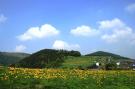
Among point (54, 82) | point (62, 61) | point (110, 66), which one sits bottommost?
point (54, 82)

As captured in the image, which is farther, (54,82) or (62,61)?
(62,61)

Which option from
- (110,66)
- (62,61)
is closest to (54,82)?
(110,66)

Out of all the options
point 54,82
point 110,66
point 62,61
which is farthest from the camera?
point 62,61

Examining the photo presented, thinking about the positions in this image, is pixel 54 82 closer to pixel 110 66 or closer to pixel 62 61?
pixel 110 66

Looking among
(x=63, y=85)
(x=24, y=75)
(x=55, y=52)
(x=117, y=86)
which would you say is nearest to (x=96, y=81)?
(x=117, y=86)

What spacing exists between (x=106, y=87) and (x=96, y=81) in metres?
1.84

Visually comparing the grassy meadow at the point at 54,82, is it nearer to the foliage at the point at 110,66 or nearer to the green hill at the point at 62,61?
the green hill at the point at 62,61

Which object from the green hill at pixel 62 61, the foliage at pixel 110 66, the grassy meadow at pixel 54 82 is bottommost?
the grassy meadow at pixel 54 82

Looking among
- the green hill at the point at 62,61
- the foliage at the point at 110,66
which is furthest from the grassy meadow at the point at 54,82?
the foliage at the point at 110,66

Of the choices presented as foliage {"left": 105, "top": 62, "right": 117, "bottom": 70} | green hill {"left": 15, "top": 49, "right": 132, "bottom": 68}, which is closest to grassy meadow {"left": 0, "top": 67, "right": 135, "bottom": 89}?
green hill {"left": 15, "top": 49, "right": 132, "bottom": 68}

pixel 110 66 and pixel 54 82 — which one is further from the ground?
pixel 110 66

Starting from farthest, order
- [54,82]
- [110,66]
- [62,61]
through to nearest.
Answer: [62,61]
[110,66]
[54,82]

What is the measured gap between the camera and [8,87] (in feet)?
68.3

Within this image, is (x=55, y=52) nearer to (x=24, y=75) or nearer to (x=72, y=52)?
(x=72, y=52)
